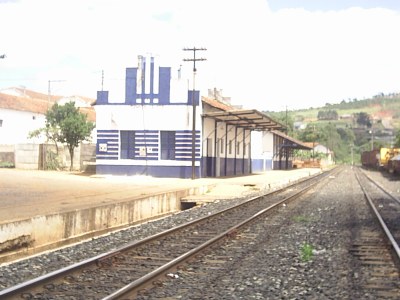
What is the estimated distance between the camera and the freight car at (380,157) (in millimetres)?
63644

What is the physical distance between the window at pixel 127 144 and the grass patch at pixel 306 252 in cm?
2427

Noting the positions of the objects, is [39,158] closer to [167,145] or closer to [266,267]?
[167,145]

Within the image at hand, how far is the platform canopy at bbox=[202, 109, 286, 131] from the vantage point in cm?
3334

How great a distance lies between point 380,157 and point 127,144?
147ft

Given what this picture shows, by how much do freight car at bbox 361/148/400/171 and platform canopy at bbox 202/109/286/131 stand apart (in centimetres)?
2221

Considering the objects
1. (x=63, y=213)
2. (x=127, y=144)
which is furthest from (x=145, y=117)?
(x=63, y=213)

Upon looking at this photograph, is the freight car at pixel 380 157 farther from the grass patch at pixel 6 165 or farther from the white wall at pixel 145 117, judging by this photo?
the grass patch at pixel 6 165

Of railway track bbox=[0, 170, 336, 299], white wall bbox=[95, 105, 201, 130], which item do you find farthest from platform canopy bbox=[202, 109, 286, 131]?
railway track bbox=[0, 170, 336, 299]

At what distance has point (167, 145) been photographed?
33719mm

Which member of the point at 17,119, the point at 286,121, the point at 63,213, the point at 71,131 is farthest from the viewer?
the point at 286,121

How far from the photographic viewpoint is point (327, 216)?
51.7 feet

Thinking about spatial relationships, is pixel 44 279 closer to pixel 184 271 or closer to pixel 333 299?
pixel 184 271

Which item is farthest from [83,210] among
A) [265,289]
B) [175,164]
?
[175,164]

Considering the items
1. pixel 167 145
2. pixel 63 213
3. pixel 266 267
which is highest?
pixel 167 145
